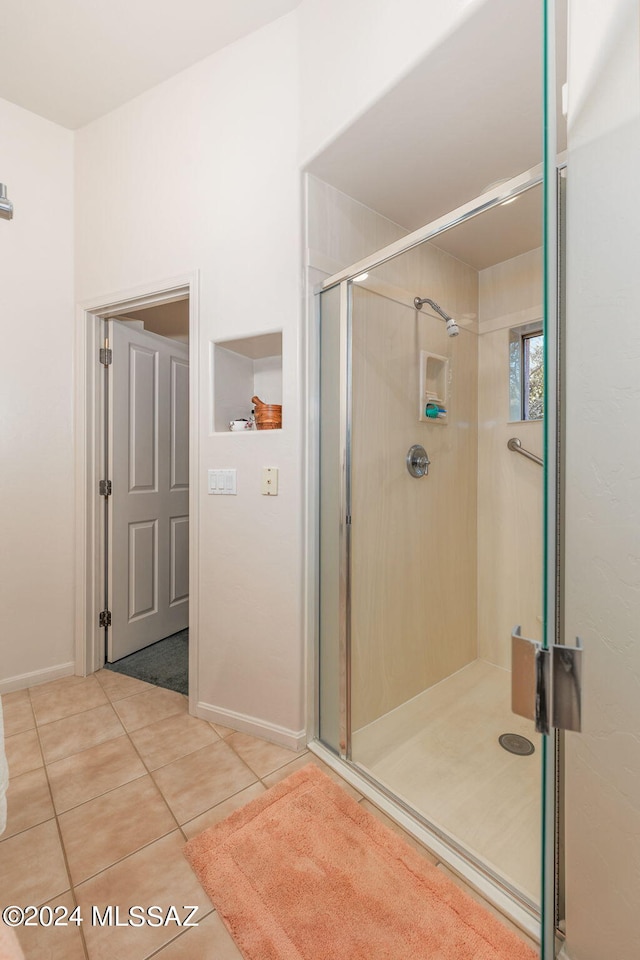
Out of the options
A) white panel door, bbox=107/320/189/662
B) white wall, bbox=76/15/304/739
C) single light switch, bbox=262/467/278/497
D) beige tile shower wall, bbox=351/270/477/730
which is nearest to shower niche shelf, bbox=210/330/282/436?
white wall, bbox=76/15/304/739

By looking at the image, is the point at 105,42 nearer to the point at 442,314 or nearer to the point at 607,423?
the point at 442,314

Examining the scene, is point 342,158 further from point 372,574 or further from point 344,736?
point 344,736

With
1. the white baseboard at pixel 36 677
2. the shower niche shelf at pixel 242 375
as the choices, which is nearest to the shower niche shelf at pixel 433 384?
the shower niche shelf at pixel 242 375

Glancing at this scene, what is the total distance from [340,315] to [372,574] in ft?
3.50

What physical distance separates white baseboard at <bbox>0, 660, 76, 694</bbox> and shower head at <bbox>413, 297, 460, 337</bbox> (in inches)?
102

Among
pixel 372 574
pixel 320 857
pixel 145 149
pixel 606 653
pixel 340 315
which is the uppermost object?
pixel 145 149

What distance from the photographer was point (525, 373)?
1493 mm

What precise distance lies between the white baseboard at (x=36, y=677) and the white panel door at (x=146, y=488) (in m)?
0.22

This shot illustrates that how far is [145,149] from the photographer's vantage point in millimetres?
2152

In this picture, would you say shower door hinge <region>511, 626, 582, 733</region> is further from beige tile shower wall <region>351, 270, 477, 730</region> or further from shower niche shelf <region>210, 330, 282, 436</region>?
shower niche shelf <region>210, 330, 282, 436</region>

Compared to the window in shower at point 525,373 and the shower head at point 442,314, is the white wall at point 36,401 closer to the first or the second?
the shower head at point 442,314

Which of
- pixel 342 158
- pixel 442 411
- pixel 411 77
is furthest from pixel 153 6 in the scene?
pixel 442 411

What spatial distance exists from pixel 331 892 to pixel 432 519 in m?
1.35

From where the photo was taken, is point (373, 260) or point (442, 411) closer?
point (373, 260)
